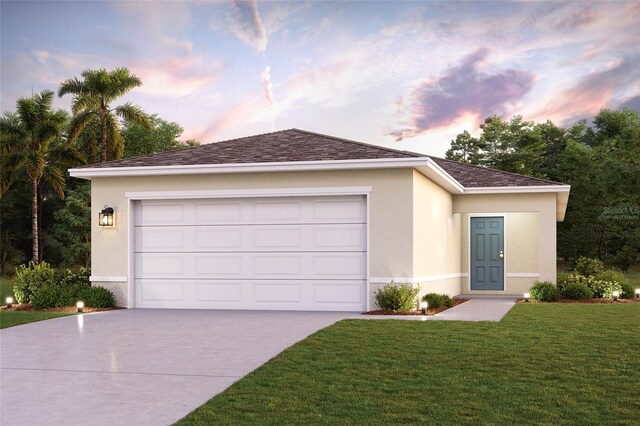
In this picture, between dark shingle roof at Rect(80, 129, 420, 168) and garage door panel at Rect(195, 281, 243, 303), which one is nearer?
dark shingle roof at Rect(80, 129, 420, 168)

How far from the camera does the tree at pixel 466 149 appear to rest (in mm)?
48156

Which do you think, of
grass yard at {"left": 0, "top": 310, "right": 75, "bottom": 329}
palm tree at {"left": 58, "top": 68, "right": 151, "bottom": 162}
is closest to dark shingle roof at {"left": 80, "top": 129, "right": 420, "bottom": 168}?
grass yard at {"left": 0, "top": 310, "right": 75, "bottom": 329}

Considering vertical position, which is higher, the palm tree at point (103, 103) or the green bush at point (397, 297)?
the palm tree at point (103, 103)

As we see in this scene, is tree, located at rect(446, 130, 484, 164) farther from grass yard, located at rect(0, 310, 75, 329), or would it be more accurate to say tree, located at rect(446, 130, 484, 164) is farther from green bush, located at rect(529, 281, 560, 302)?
grass yard, located at rect(0, 310, 75, 329)

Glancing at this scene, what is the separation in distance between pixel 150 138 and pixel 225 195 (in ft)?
98.9

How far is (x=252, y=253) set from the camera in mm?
15398

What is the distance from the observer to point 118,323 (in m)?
12.8

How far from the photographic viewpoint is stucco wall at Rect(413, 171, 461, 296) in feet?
49.4

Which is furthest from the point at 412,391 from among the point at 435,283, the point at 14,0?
the point at 14,0

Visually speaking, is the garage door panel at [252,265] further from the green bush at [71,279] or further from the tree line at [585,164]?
the tree line at [585,164]

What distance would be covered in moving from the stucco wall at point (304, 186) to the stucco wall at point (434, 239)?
31 centimetres

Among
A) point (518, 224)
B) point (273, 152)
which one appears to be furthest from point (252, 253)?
point (518, 224)

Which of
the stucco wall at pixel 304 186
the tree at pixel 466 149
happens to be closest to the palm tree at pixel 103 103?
the stucco wall at pixel 304 186

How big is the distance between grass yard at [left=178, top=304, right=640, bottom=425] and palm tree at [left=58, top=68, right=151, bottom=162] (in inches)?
806
